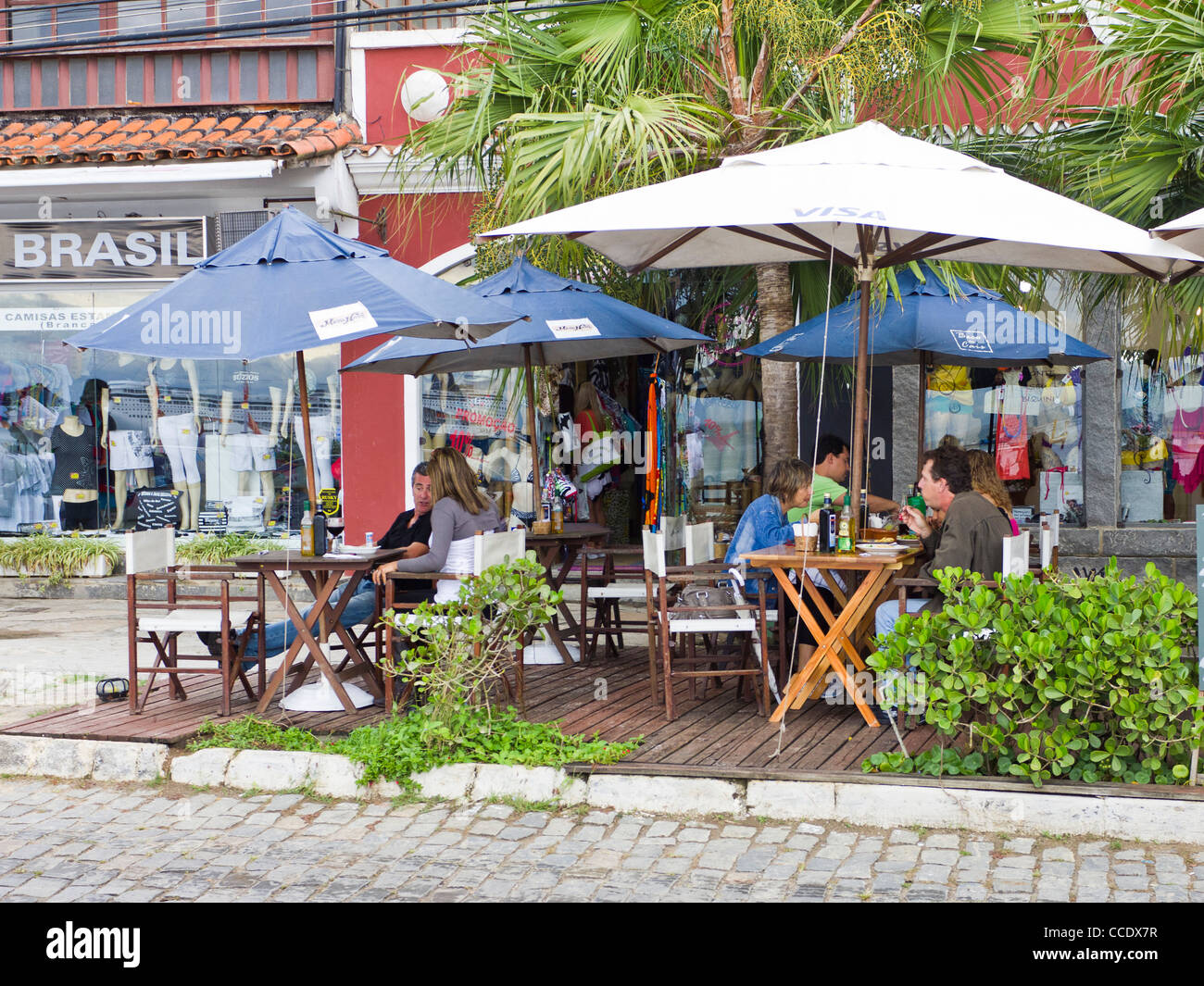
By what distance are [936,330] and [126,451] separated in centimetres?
887

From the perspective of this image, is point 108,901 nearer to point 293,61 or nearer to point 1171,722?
point 1171,722

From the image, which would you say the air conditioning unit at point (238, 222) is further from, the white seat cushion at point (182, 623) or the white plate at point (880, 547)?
the white plate at point (880, 547)

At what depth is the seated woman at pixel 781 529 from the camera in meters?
6.72

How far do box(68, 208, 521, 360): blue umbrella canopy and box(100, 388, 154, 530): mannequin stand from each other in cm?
734

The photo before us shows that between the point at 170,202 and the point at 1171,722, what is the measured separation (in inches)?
422

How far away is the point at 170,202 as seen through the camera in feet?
41.4

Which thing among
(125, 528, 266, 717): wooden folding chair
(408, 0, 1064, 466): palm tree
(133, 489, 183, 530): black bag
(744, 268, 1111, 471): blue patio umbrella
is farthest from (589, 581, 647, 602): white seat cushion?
(133, 489, 183, 530): black bag

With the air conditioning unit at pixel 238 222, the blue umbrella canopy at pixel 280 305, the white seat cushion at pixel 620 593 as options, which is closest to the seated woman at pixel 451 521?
the blue umbrella canopy at pixel 280 305

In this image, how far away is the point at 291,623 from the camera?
683 cm

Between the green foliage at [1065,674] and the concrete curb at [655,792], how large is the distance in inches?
7.0

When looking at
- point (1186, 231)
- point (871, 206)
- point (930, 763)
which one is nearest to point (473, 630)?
point (930, 763)

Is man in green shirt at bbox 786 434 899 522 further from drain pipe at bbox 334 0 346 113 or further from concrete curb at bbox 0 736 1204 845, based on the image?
drain pipe at bbox 334 0 346 113

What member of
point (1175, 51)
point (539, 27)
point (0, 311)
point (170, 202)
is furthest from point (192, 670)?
point (0, 311)

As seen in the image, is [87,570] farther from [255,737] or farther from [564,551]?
[255,737]
